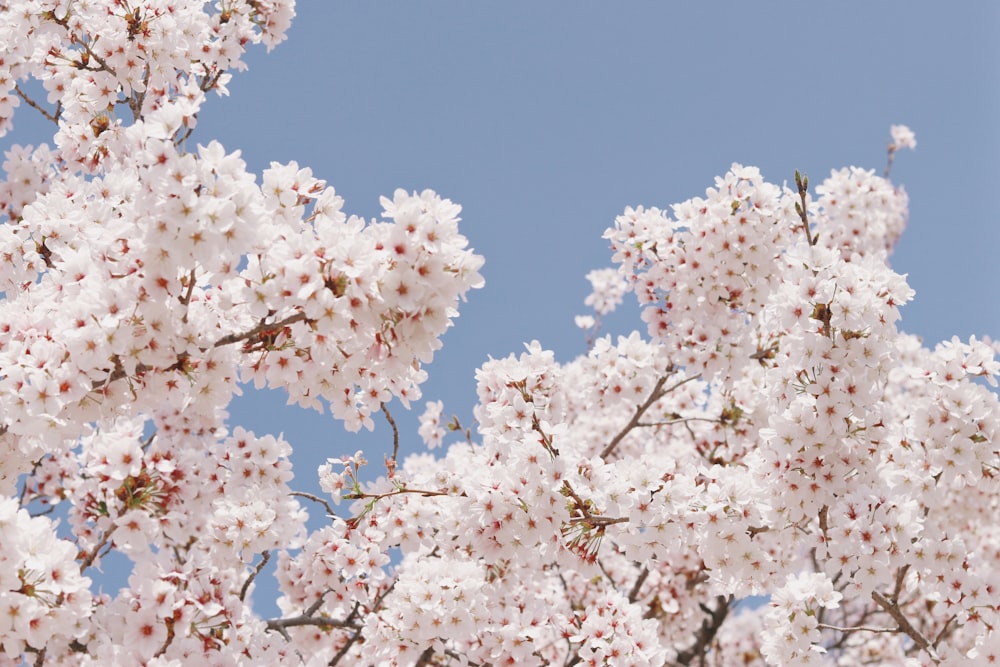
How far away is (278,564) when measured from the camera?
22.3 ft

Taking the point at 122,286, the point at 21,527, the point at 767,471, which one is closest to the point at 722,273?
the point at 767,471

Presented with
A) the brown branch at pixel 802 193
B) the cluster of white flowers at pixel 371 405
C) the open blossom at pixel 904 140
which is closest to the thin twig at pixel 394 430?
the cluster of white flowers at pixel 371 405

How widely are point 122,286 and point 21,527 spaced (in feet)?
3.83

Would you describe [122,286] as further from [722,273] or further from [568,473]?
[722,273]

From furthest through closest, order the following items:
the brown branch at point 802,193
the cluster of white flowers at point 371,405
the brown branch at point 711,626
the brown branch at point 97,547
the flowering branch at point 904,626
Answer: the brown branch at point 711,626 → the brown branch at point 802,193 → the flowering branch at point 904,626 → the brown branch at point 97,547 → the cluster of white flowers at point 371,405

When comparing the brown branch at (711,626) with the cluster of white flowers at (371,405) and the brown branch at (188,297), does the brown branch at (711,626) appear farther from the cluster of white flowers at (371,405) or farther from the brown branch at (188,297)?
the brown branch at (188,297)

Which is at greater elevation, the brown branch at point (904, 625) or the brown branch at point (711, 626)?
the brown branch at point (711, 626)

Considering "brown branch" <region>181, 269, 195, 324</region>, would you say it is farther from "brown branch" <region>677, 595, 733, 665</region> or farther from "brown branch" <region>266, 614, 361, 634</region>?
"brown branch" <region>677, 595, 733, 665</region>

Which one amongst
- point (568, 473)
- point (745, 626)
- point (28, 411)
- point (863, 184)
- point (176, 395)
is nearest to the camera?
point (28, 411)

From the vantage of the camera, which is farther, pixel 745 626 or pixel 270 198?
pixel 745 626

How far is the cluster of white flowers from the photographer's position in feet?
12.0

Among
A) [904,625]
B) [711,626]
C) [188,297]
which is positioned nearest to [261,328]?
[188,297]

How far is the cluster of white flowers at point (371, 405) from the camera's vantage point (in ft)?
12.0

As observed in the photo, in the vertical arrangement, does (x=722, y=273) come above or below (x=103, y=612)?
above
